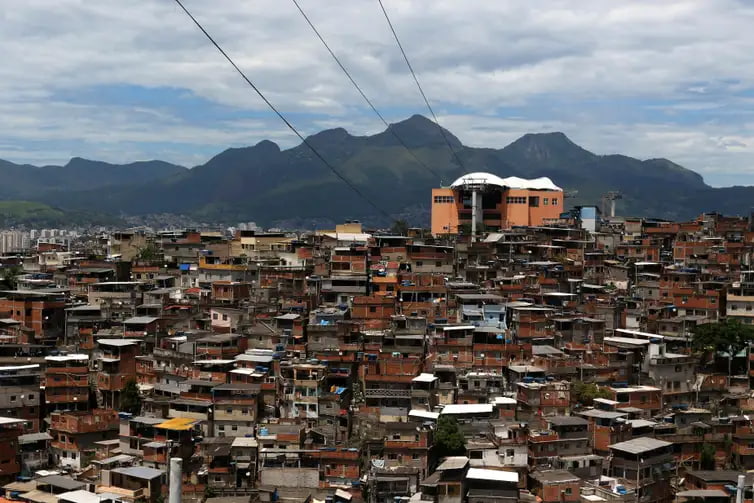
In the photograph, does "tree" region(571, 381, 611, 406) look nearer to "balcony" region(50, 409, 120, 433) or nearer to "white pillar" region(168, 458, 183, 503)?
"balcony" region(50, 409, 120, 433)

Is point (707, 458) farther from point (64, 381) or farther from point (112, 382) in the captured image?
point (64, 381)

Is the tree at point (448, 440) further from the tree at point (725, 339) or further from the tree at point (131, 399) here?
the tree at point (725, 339)

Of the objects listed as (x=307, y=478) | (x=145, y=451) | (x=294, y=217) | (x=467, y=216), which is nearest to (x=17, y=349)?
(x=145, y=451)

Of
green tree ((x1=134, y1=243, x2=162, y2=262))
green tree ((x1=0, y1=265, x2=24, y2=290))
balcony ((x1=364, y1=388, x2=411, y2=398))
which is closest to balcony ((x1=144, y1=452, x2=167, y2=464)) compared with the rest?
balcony ((x1=364, y1=388, x2=411, y2=398))

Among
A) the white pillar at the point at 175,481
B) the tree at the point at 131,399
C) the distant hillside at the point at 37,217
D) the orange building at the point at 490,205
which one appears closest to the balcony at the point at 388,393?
the tree at the point at 131,399

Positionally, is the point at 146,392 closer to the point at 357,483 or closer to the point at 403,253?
the point at 357,483

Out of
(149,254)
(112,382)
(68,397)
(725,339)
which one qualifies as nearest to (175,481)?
(68,397)
